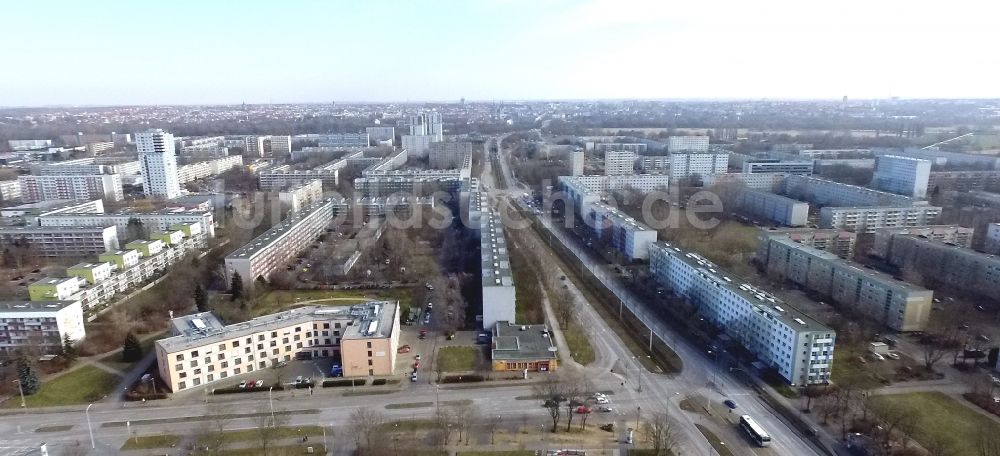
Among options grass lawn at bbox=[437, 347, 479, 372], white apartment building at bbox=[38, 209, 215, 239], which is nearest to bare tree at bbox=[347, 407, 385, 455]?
grass lawn at bbox=[437, 347, 479, 372]

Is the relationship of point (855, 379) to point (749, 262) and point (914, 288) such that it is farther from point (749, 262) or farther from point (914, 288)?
point (749, 262)

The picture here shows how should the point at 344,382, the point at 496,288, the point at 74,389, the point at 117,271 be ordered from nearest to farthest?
the point at 74,389
the point at 344,382
the point at 496,288
the point at 117,271

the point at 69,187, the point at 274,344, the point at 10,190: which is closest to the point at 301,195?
the point at 69,187

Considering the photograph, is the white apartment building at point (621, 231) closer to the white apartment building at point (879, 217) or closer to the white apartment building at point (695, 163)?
the white apartment building at point (879, 217)

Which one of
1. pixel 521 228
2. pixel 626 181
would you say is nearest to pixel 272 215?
pixel 521 228

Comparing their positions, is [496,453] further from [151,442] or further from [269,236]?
[269,236]
